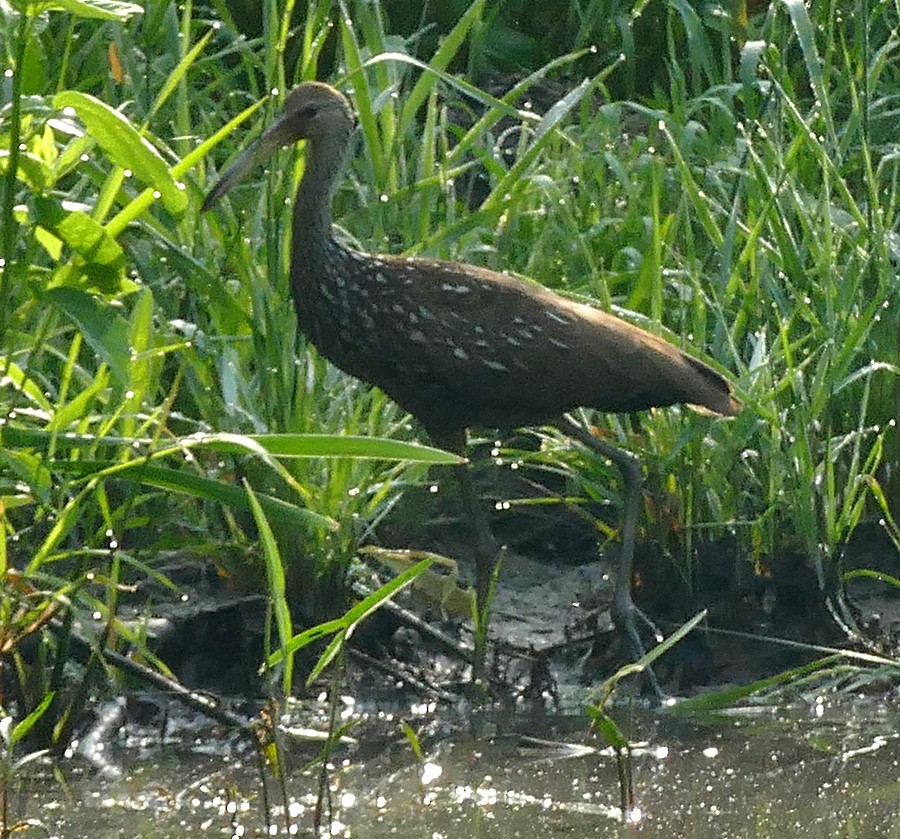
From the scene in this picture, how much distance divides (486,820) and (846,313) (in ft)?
6.46

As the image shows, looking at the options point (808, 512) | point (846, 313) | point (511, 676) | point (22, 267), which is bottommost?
point (511, 676)

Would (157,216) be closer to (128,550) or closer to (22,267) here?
(128,550)

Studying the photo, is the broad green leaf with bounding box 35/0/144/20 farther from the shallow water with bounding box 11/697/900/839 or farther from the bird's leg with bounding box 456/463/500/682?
the bird's leg with bounding box 456/463/500/682

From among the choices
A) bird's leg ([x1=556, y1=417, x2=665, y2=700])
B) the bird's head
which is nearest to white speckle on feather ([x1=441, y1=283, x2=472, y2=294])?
bird's leg ([x1=556, y1=417, x2=665, y2=700])

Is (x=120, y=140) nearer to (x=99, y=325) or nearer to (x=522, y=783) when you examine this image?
(x=99, y=325)

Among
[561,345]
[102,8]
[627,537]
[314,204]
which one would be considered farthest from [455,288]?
[102,8]

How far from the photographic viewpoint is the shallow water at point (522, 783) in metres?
3.86

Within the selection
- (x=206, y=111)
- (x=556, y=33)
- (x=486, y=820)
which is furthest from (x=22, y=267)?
(x=556, y=33)

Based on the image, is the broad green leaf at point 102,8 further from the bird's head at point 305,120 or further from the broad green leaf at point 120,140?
the bird's head at point 305,120

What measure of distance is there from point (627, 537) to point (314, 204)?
1.15 m

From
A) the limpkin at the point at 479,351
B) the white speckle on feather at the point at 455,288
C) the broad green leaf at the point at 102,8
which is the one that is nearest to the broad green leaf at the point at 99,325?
the broad green leaf at the point at 102,8

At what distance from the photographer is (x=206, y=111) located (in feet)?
21.5

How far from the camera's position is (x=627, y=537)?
512 cm

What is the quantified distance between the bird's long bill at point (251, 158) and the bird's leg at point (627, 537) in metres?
1.00
